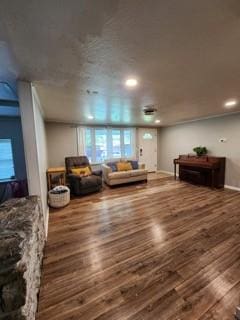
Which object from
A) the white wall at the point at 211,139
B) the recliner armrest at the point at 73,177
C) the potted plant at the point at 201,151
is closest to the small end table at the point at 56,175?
the recliner armrest at the point at 73,177

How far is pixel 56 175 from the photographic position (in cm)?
418

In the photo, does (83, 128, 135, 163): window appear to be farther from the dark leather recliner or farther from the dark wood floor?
the dark wood floor

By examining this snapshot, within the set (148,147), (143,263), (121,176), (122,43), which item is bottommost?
(143,263)

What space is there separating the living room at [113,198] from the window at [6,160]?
0.08ft

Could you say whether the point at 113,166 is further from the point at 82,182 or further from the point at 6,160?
the point at 6,160

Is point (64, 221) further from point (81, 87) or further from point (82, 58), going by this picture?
point (82, 58)

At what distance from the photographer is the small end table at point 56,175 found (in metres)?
3.87

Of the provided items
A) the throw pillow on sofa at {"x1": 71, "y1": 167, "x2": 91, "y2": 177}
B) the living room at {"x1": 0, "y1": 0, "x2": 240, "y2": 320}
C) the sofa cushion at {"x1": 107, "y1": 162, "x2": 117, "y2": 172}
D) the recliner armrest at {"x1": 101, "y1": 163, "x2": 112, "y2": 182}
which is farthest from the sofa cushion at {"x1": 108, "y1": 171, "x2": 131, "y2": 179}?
the living room at {"x1": 0, "y1": 0, "x2": 240, "y2": 320}

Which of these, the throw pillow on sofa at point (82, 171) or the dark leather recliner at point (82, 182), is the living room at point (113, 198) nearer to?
the dark leather recliner at point (82, 182)

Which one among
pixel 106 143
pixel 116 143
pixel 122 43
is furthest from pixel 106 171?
pixel 122 43

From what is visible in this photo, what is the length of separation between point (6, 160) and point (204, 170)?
18.6 feet

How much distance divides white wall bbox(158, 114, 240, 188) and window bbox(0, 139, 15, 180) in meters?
5.67

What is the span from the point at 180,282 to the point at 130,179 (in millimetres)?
3721

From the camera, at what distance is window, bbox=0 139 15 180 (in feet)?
12.4
